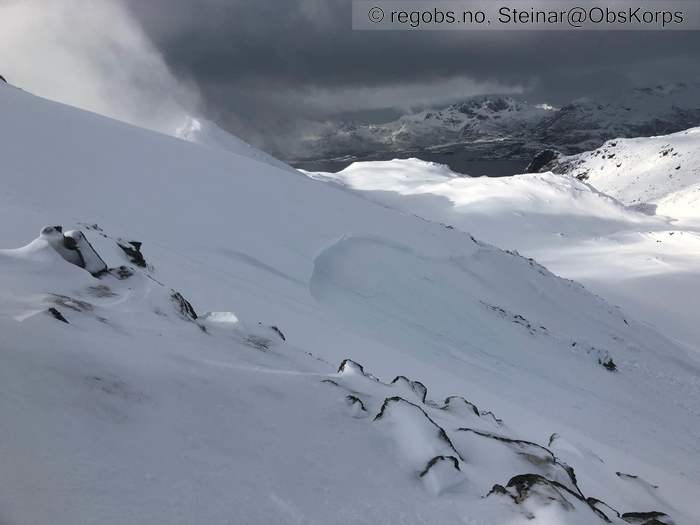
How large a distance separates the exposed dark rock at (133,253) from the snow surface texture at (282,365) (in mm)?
64

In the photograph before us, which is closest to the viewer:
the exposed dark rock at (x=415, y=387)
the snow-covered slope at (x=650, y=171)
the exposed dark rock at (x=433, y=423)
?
the exposed dark rock at (x=433, y=423)

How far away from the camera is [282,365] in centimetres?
727

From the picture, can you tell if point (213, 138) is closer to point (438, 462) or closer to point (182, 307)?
point (182, 307)

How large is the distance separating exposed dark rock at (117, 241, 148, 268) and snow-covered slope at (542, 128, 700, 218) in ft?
368

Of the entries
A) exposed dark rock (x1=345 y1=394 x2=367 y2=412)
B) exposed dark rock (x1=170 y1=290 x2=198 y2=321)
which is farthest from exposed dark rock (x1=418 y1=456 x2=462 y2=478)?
exposed dark rock (x1=170 y1=290 x2=198 y2=321)

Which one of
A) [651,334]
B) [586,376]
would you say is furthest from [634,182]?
[586,376]

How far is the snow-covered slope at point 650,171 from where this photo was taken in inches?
4584

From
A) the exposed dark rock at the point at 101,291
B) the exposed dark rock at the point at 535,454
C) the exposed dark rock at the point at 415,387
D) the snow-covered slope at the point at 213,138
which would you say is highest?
the snow-covered slope at the point at 213,138

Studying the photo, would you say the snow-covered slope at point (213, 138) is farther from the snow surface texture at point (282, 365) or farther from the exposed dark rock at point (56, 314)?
the exposed dark rock at point (56, 314)

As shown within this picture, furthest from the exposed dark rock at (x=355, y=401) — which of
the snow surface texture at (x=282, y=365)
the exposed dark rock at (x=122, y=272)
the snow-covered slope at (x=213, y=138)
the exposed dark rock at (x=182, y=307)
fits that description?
the snow-covered slope at (x=213, y=138)

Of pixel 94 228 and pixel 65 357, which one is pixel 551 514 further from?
pixel 94 228

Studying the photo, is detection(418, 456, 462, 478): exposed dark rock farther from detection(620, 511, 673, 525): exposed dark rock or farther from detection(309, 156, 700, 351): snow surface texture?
detection(309, 156, 700, 351): snow surface texture

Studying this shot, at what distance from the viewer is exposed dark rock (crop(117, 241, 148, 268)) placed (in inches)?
415

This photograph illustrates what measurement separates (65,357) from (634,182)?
162 metres
